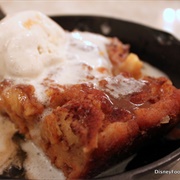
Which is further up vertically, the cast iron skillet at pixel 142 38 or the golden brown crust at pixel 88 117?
the cast iron skillet at pixel 142 38

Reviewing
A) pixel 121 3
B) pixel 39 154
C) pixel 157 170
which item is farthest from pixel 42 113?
pixel 121 3

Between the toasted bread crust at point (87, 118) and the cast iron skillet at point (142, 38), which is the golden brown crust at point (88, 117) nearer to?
the toasted bread crust at point (87, 118)

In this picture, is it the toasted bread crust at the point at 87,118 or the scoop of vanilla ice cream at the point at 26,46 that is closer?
the toasted bread crust at the point at 87,118

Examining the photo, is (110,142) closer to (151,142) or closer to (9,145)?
(151,142)

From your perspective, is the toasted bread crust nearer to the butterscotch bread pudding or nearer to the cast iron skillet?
the butterscotch bread pudding

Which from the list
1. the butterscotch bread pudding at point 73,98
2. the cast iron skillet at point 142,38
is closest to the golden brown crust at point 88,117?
the butterscotch bread pudding at point 73,98

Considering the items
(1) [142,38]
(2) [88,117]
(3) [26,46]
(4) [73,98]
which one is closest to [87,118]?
A: (2) [88,117]

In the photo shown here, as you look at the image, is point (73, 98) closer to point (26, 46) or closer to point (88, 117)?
point (88, 117)

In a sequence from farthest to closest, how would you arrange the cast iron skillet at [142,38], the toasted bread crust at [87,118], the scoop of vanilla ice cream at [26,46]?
the cast iron skillet at [142,38]
the scoop of vanilla ice cream at [26,46]
the toasted bread crust at [87,118]
